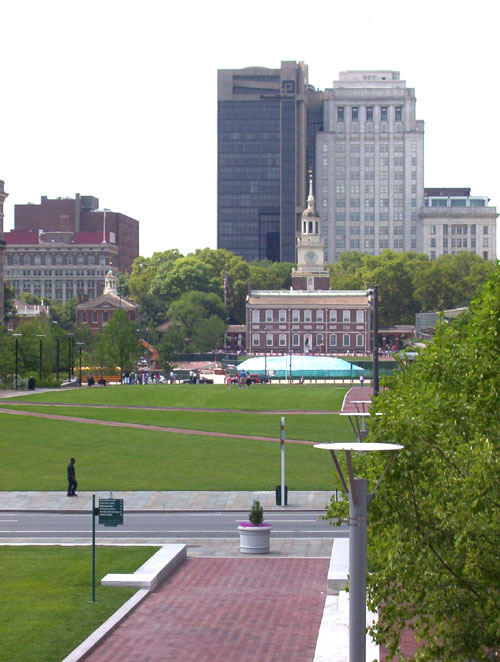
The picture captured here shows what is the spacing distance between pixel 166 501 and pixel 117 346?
84407 mm

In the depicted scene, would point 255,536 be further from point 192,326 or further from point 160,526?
point 192,326

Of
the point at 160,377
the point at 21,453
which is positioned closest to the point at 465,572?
the point at 21,453

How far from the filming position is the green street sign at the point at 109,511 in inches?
986

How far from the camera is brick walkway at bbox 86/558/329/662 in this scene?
797 inches

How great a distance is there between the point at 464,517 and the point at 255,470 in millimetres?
32127

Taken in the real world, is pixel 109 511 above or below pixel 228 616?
above

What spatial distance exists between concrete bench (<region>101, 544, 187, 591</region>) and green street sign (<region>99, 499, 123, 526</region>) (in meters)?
1.51

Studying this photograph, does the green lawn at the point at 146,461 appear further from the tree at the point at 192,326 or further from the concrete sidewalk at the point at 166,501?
the tree at the point at 192,326

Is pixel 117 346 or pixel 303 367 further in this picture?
pixel 303 367

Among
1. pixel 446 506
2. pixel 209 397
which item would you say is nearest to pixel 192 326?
pixel 209 397

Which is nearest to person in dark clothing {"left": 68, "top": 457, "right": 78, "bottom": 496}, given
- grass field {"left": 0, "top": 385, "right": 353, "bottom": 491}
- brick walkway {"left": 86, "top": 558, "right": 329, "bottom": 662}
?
grass field {"left": 0, "top": 385, "right": 353, "bottom": 491}

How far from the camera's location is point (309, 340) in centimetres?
18962

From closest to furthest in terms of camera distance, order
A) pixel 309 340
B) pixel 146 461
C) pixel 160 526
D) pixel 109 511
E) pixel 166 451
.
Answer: pixel 109 511 < pixel 160 526 < pixel 146 461 < pixel 166 451 < pixel 309 340

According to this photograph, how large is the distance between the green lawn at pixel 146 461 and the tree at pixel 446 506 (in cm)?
2535
